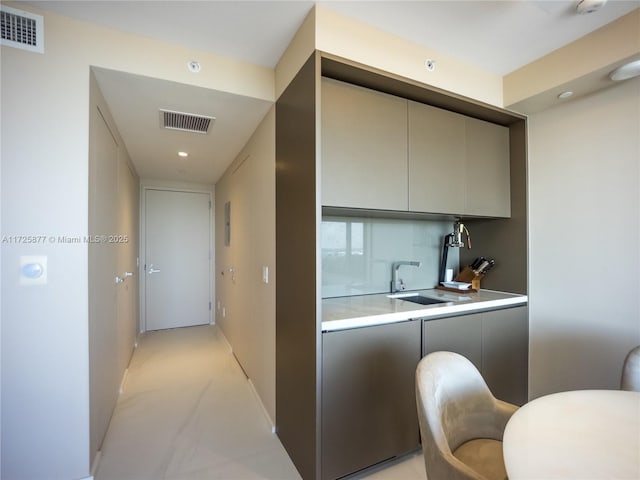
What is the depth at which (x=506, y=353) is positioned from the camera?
6.98ft

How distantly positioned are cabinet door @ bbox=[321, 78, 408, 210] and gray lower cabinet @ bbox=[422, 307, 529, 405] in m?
0.83

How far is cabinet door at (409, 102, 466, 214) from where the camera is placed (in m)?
Result: 1.94

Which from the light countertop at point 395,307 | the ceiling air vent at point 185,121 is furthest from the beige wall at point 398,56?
the light countertop at point 395,307

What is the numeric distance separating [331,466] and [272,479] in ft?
1.27

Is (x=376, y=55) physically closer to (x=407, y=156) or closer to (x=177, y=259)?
(x=407, y=156)

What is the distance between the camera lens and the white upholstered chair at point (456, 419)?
1007 millimetres

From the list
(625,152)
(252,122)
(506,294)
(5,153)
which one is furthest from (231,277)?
(625,152)

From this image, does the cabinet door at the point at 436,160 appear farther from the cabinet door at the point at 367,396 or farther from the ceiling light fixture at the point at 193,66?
the ceiling light fixture at the point at 193,66

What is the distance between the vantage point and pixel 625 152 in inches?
70.7

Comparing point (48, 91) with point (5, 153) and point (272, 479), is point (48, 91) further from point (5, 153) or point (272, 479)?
point (272, 479)

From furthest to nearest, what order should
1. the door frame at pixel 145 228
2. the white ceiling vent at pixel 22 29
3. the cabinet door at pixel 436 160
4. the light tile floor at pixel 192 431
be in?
the door frame at pixel 145 228 < the cabinet door at pixel 436 160 < the light tile floor at pixel 192 431 < the white ceiling vent at pixel 22 29

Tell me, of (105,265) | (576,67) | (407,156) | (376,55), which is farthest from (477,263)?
(105,265)

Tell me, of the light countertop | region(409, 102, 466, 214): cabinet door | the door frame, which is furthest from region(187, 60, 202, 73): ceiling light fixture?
the door frame

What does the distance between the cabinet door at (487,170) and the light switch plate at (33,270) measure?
2.58m
